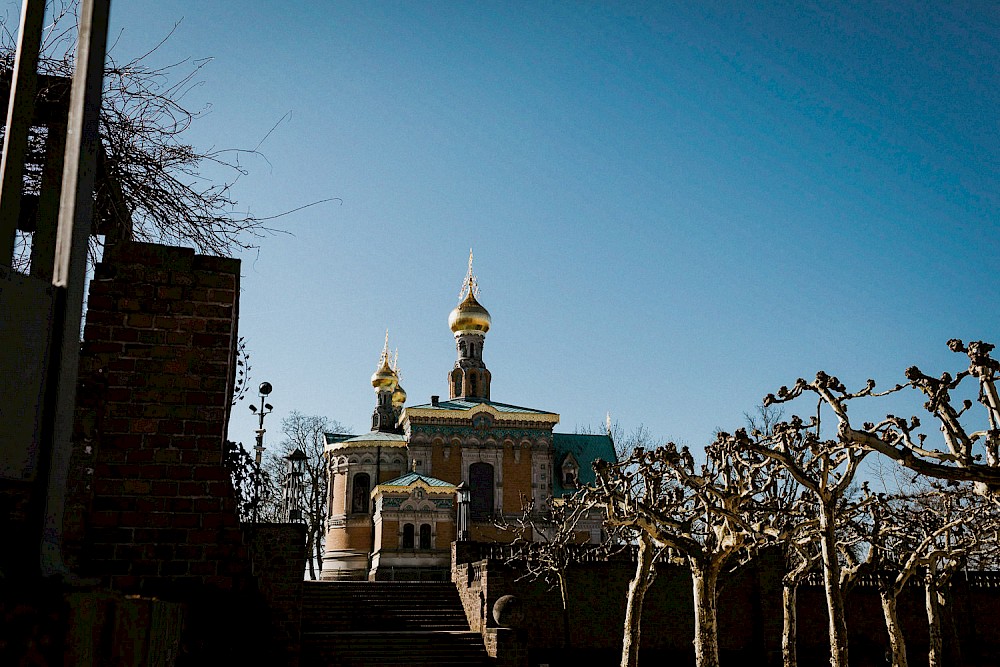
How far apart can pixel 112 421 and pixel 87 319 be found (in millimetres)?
508

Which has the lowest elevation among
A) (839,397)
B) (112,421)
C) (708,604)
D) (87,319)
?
(708,604)

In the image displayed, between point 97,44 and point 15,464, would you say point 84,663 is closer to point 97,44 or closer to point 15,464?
point 15,464

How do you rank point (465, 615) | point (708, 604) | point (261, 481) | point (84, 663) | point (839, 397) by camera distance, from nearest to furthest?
1. point (84, 663)
2. point (261, 481)
3. point (839, 397)
4. point (708, 604)
5. point (465, 615)

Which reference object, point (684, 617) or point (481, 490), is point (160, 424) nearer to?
point (684, 617)

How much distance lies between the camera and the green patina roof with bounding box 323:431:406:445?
47.1 metres

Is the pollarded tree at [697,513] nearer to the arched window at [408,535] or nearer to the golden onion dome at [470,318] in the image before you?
the arched window at [408,535]

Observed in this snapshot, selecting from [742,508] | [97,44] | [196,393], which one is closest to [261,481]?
[196,393]

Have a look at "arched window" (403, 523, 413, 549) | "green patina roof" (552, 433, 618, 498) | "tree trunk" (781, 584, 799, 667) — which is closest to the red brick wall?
→ "tree trunk" (781, 584, 799, 667)

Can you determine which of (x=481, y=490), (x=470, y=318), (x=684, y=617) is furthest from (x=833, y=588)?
(x=470, y=318)

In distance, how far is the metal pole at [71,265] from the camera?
6.83ft

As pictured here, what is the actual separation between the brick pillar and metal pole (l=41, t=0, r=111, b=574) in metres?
2.11

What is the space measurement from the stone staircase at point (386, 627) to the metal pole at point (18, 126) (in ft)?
69.9

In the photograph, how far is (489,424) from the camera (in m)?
47.0

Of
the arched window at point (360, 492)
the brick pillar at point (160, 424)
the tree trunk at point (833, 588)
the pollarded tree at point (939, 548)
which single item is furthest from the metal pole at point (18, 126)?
the arched window at point (360, 492)
